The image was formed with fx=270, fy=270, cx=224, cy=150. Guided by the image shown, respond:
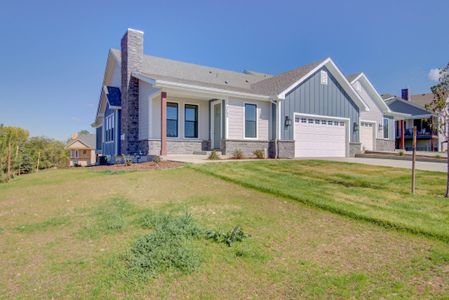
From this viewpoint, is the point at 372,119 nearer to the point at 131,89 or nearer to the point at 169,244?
the point at 131,89

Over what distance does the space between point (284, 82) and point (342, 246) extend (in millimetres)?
13599

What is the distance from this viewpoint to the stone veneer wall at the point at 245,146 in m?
13.6

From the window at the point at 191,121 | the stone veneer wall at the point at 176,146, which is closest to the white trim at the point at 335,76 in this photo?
the window at the point at 191,121

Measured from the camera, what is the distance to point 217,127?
14.8 meters

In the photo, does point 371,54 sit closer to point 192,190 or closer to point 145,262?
point 192,190

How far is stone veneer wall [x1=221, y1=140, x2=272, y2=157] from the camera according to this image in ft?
44.8

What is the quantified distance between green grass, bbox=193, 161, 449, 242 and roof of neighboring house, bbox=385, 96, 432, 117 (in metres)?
28.2

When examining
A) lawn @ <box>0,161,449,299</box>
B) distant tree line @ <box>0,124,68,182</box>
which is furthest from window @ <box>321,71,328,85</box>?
distant tree line @ <box>0,124,68,182</box>

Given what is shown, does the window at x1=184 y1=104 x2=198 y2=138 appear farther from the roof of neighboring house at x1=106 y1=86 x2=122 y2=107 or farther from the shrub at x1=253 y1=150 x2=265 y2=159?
the roof of neighboring house at x1=106 y1=86 x2=122 y2=107

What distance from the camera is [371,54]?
22391 millimetres

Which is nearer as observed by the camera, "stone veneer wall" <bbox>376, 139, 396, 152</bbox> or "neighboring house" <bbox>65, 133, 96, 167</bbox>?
"stone veneer wall" <bbox>376, 139, 396, 152</bbox>

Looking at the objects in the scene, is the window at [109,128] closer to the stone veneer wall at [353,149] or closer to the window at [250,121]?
the window at [250,121]

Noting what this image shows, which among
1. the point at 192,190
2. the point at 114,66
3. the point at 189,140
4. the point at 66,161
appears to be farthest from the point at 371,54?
the point at 66,161

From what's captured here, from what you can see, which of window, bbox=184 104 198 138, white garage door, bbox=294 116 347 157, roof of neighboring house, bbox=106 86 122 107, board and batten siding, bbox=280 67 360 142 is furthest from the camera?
roof of neighboring house, bbox=106 86 122 107
